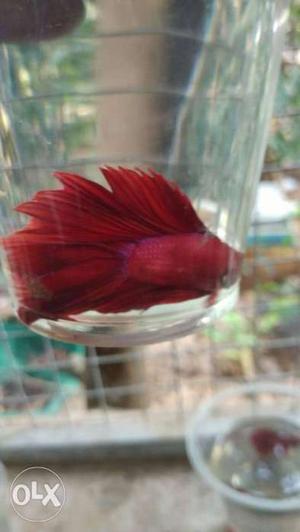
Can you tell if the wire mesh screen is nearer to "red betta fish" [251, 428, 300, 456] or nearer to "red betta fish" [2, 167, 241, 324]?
"red betta fish" [251, 428, 300, 456]

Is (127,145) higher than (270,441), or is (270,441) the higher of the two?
(127,145)

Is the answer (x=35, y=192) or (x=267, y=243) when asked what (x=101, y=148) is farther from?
(x=267, y=243)

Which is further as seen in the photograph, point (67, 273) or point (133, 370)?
point (133, 370)

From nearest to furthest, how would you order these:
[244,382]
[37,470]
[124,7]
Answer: [124,7]
[37,470]
[244,382]

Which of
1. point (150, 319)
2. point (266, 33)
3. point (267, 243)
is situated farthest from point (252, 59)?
point (267, 243)

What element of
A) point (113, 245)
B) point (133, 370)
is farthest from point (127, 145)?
point (133, 370)

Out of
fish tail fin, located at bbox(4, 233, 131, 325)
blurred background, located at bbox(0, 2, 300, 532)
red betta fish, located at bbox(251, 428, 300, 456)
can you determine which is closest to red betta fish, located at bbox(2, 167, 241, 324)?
fish tail fin, located at bbox(4, 233, 131, 325)

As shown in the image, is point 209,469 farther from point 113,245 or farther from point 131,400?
point 113,245
